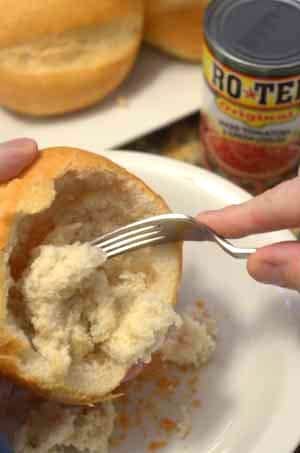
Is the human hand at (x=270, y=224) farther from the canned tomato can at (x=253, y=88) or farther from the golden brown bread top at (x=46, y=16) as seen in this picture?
the golden brown bread top at (x=46, y=16)

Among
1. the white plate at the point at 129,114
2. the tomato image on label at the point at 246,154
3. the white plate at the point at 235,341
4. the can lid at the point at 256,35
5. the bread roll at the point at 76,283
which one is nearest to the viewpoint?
the bread roll at the point at 76,283

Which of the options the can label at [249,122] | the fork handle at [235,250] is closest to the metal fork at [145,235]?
the fork handle at [235,250]

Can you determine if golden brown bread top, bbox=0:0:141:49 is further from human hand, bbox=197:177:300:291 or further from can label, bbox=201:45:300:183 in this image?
human hand, bbox=197:177:300:291

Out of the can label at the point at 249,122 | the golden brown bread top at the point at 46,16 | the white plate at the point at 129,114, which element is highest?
the golden brown bread top at the point at 46,16

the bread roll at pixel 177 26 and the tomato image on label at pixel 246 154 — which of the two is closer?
the tomato image on label at pixel 246 154

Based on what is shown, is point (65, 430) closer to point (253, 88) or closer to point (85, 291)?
point (85, 291)

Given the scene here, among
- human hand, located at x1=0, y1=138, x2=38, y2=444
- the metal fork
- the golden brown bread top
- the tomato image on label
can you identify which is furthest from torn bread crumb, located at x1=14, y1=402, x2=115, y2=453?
the golden brown bread top

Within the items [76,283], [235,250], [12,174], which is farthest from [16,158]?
[235,250]
